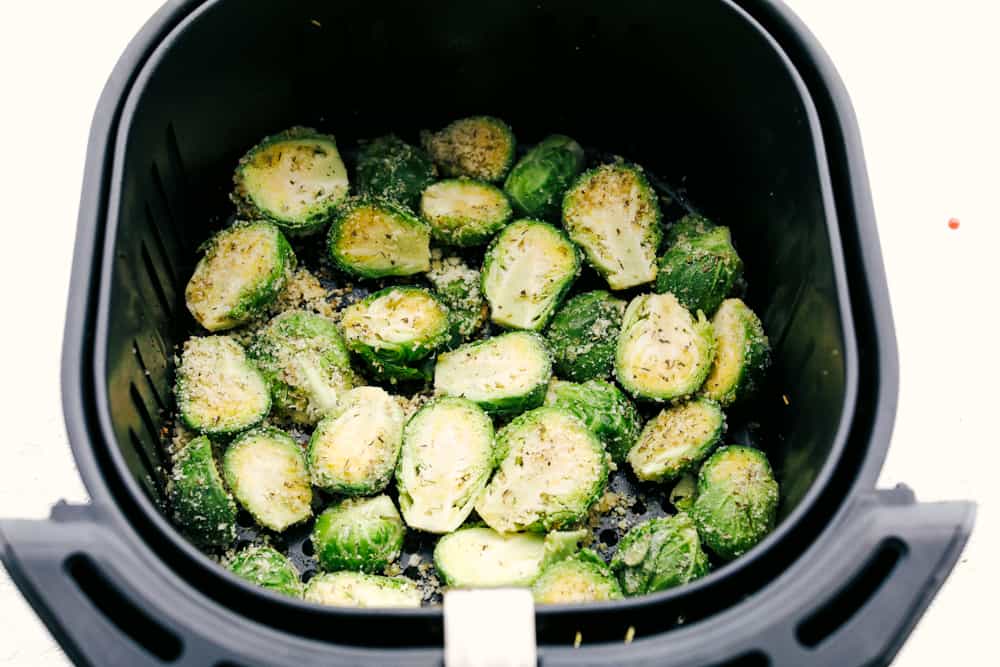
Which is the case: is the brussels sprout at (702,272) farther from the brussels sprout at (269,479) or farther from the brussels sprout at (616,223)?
the brussels sprout at (269,479)

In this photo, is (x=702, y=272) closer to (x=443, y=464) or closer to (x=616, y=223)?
(x=616, y=223)

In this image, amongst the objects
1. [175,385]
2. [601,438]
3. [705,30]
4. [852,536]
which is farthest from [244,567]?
[705,30]

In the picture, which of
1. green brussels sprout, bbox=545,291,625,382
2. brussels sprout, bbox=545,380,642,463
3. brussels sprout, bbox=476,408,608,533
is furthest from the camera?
green brussels sprout, bbox=545,291,625,382

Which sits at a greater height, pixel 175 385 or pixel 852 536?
pixel 852 536

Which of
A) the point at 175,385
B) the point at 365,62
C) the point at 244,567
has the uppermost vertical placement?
the point at 365,62

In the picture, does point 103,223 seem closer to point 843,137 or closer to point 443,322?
point 443,322

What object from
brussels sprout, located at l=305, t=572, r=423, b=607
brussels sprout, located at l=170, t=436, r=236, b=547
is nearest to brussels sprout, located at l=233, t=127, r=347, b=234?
brussels sprout, located at l=170, t=436, r=236, b=547

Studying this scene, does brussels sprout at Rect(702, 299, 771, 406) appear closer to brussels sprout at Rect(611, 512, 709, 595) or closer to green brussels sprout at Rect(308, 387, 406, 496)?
brussels sprout at Rect(611, 512, 709, 595)

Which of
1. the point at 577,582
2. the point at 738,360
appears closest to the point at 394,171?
the point at 738,360
